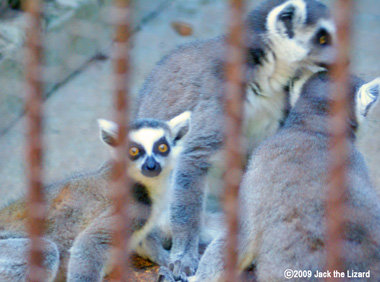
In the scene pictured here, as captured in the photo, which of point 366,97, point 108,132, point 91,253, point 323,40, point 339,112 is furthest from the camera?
point 323,40

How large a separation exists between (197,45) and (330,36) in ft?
2.28

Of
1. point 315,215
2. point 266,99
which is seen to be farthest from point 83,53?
point 315,215

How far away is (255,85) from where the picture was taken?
3.00m

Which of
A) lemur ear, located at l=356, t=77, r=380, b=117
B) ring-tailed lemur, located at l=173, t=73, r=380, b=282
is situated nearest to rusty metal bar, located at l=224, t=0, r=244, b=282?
ring-tailed lemur, located at l=173, t=73, r=380, b=282

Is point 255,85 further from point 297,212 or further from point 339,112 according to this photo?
point 339,112

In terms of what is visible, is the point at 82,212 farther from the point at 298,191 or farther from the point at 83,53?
the point at 83,53

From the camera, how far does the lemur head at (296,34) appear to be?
117 inches

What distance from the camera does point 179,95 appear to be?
3146 millimetres

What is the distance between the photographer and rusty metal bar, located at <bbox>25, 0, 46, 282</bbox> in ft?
3.70

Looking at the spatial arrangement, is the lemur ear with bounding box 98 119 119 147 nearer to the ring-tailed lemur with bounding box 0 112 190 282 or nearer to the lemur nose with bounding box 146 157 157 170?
the ring-tailed lemur with bounding box 0 112 190 282

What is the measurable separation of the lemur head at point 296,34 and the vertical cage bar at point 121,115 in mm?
1855

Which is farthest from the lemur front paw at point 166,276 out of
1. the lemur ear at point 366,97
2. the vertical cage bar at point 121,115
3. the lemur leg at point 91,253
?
the vertical cage bar at point 121,115

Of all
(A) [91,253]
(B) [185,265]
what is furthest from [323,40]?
(A) [91,253]

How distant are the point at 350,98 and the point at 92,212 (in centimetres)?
113
